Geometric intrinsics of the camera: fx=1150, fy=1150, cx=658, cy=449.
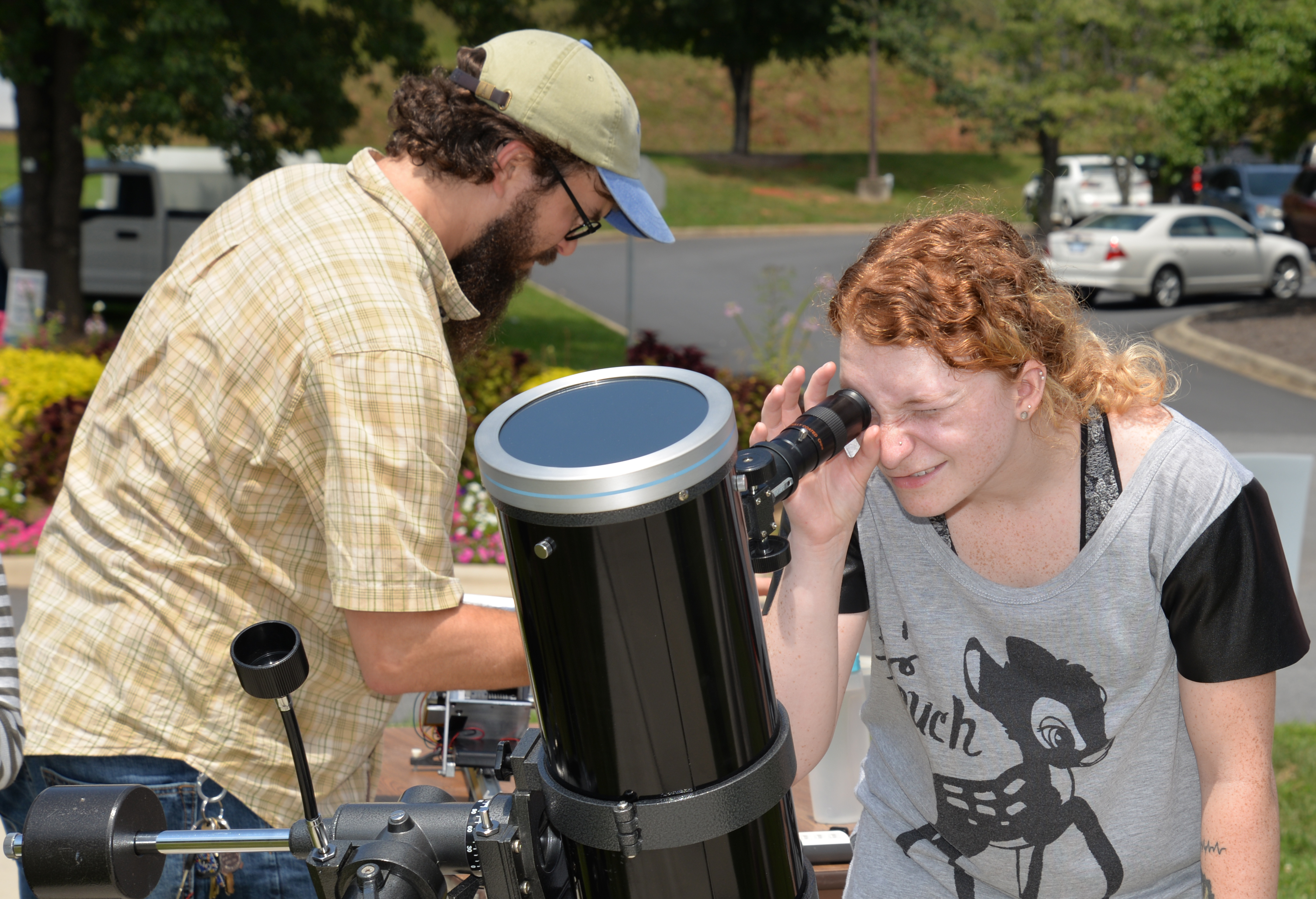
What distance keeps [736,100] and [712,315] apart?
90.5 ft

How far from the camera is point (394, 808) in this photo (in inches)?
49.1

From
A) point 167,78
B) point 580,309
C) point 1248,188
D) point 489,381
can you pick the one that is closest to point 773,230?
point 1248,188

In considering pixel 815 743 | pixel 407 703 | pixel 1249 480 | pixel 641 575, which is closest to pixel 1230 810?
→ pixel 1249 480

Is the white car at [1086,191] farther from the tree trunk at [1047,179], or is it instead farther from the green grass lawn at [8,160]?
the green grass lawn at [8,160]

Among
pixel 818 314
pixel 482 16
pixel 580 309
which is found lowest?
pixel 580 309

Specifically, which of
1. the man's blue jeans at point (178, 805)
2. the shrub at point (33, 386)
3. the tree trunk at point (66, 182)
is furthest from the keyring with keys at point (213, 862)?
the tree trunk at point (66, 182)

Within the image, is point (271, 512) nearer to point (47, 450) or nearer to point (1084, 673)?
point (1084, 673)

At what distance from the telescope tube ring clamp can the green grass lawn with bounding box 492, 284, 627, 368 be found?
32.6ft

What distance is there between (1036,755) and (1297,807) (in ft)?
9.34

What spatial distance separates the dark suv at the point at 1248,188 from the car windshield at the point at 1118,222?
8.11 m

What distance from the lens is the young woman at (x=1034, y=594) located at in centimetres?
178

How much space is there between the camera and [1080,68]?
2356 cm

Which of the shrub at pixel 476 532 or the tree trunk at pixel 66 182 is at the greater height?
the tree trunk at pixel 66 182

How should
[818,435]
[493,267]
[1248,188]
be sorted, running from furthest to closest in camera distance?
1. [1248,188]
2. [493,267]
3. [818,435]
